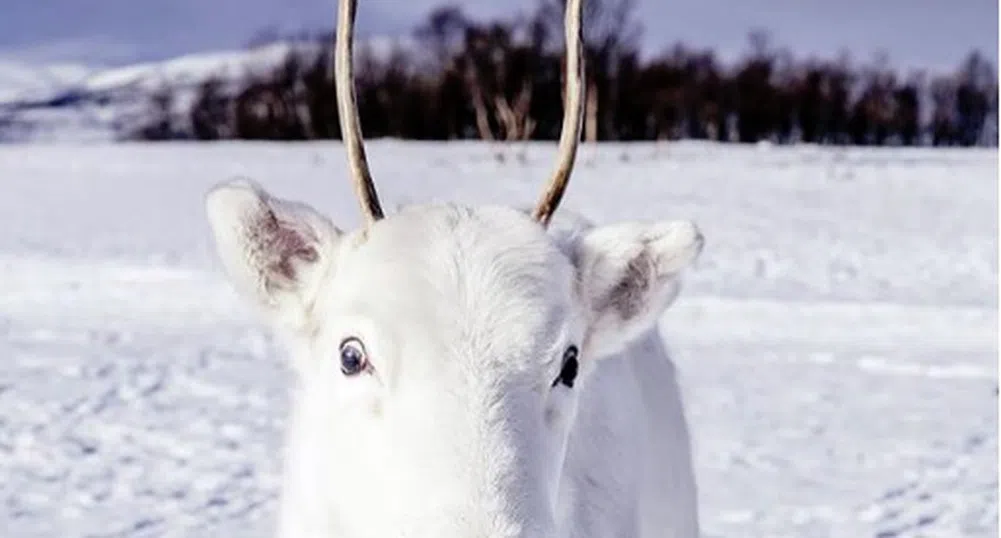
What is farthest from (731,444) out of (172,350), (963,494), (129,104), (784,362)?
(129,104)

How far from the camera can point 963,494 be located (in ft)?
25.7

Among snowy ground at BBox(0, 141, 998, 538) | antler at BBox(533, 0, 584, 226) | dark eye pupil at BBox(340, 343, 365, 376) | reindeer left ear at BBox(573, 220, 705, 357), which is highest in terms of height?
antler at BBox(533, 0, 584, 226)

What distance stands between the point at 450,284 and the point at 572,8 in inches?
31.4

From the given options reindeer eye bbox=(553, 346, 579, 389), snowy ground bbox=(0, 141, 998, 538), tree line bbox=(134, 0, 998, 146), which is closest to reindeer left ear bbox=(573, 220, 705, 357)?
reindeer eye bbox=(553, 346, 579, 389)

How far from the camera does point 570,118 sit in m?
2.96

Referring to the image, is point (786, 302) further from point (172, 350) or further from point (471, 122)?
point (471, 122)

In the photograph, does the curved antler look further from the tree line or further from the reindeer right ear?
the tree line

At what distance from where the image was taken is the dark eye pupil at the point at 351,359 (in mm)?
2570

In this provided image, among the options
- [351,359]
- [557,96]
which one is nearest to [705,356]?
Answer: [351,359]

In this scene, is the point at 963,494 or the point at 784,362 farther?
the point at 784,362

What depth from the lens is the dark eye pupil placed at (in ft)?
8.43

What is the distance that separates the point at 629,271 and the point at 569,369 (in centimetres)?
32

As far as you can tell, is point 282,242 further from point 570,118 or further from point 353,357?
point 570,118

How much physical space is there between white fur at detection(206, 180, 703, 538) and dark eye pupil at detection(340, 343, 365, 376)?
0.02 meters
